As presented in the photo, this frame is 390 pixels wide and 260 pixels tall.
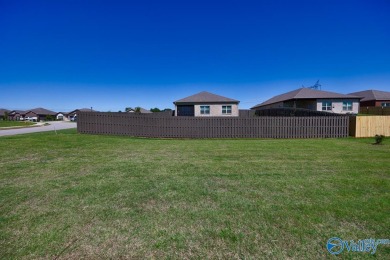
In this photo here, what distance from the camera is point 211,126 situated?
14.6m

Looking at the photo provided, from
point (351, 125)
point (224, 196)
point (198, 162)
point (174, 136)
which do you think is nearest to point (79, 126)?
point (174, 136)

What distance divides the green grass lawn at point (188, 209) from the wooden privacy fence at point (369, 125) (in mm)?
9209

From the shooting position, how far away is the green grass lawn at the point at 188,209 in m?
2.48

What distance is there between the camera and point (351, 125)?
14086mm

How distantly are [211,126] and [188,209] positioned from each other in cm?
1137

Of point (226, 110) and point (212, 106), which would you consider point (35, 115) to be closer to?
point (212, 106)

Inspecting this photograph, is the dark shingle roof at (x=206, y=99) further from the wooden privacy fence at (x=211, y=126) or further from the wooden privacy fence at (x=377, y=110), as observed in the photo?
the wooden privacy fence at (x=377, y=110)

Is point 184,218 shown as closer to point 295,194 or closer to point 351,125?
point 295,194

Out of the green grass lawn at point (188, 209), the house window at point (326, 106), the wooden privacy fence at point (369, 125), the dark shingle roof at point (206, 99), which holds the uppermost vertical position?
the dark shingle roof at point (206, 99)

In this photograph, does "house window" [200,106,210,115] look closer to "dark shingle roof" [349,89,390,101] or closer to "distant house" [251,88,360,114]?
"distant house" [251,88,360,114]

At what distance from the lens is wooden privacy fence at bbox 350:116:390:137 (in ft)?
45.3

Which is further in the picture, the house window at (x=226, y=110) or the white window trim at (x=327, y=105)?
the white window trim at (x=327, y=105)

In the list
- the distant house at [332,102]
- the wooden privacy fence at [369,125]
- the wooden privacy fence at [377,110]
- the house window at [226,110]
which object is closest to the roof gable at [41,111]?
the house window at [226,110]

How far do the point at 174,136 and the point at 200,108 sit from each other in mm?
14032
